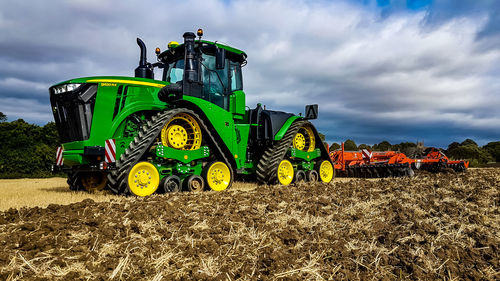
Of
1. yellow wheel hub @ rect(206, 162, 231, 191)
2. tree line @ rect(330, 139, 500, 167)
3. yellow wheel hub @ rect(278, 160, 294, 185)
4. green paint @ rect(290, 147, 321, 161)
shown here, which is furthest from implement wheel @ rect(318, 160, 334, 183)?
tree line @ rect(330, 139, 500, 167)

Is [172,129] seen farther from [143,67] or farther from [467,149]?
[467,149]

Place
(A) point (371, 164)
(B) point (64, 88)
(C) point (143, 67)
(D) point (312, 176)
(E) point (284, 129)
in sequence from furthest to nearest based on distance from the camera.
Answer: (A) point (371, 164)
(D) point (312, 176)
(E) point (284, 129)
(C) point (143, 67)
(B) point (64, 88)

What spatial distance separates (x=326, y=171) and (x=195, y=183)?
4800mm

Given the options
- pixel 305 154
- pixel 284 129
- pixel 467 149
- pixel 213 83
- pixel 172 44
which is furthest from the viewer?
pixel 467 149

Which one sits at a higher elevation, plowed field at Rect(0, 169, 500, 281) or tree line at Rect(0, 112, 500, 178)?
tree line at Rect(0, 112, 500, 178)

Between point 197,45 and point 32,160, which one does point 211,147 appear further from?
point 32,160

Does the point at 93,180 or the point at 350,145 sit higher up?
the point at 350,145

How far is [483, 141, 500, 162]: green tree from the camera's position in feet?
85.9

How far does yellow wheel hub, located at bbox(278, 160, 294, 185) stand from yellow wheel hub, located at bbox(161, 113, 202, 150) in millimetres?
2681

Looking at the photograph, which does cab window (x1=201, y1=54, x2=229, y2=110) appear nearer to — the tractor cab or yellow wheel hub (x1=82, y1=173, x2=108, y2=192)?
the tractor cab

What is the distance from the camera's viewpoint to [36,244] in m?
3.06

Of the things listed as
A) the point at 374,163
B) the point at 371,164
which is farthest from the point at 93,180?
the point at 374,163

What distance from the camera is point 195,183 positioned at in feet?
23.9

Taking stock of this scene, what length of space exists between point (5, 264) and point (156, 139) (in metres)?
4.22
